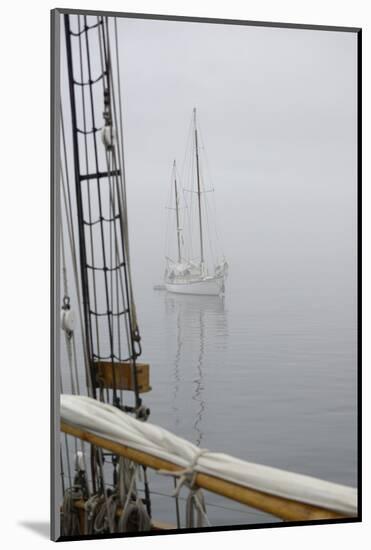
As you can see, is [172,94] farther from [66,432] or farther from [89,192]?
[66,432]

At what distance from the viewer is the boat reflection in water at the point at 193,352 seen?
5.38 meters

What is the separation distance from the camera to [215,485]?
526 cm

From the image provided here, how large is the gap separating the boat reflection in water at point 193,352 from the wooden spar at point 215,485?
18 cm

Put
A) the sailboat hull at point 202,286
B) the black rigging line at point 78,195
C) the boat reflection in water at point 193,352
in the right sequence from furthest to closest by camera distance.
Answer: the sailboat hull at point 202,286
the boat reflection in water at point 193,352
the black rigging line at point 78,195

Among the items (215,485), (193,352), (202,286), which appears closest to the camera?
(215,485)

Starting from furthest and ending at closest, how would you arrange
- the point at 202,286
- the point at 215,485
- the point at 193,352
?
1. the point at 202,286
2. the point at 193,352
3. the point at 215,485

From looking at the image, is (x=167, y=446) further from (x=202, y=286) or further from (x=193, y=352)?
(x=202, y=286)

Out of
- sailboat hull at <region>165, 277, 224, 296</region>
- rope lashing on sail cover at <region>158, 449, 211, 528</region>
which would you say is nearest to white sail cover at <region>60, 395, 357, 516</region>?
rope lashing on sail cover at <region>158, 449, 211, 528</region>

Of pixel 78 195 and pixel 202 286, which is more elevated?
pixel 78 195

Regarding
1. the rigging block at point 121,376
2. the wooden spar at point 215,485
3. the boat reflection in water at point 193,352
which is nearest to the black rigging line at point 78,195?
the rigging block at point 121,376

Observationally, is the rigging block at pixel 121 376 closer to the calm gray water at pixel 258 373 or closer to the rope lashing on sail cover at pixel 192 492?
the calm gray water at pixel 258 373

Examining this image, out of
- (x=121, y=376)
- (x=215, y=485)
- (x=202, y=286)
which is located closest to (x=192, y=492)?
(x=215, y=485)

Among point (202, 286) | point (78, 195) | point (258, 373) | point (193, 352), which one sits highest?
point (78, 195)

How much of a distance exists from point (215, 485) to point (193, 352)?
61 cm
